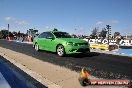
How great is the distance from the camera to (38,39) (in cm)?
1688

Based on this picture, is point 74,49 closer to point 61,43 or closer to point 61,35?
point 61,43

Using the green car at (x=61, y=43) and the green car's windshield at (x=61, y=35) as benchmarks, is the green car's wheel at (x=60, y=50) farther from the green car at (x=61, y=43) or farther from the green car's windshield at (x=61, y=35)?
the green car's windshield at (x=61, y=35)

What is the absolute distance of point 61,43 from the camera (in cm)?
1377

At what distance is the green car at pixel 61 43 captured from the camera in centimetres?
1334

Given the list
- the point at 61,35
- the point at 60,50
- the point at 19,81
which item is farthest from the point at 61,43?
the point at 19,81

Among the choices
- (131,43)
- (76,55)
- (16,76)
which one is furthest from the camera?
(131,43)

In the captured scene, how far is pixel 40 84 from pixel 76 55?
7674mm

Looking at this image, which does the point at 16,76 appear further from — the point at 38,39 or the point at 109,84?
the point at 38,39

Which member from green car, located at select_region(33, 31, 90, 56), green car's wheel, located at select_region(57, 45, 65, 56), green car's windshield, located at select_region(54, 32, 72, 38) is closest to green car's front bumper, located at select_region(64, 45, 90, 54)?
green car, located at select_region(33, 31, 90, 56)

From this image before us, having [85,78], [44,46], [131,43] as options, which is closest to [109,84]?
[85,78]

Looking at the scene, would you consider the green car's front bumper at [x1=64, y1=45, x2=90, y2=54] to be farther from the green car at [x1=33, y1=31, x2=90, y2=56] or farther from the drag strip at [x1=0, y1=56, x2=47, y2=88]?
the drag strip at [x1=0, y1=56, x2=47, y2=88]

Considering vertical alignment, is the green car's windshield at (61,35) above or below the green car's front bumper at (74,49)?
above

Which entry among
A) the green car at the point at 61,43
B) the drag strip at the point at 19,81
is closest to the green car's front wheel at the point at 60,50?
the green car at the point at 61,43

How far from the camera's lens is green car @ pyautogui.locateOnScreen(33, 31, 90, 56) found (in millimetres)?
13344
